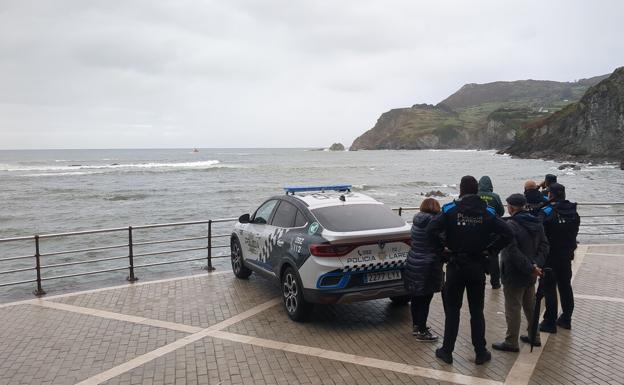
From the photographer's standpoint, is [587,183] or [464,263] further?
[587,183]

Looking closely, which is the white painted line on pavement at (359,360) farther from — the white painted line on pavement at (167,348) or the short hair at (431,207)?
the short hair at (431,207)

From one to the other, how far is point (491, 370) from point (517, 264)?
1.16m

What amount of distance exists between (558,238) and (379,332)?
2.51 metres

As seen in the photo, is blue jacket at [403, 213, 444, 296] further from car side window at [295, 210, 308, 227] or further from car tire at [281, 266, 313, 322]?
car side window at [295, 210, 308, 227]

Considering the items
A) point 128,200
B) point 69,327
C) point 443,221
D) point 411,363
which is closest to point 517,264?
point 443,221

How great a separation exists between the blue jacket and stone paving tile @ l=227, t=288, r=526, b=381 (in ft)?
2.43

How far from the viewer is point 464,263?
4.88 meters

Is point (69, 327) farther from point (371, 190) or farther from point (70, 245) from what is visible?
point (371, 190)

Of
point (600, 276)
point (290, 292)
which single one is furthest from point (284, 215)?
point (600, 276)

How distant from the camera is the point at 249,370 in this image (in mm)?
5105

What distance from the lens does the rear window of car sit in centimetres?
638

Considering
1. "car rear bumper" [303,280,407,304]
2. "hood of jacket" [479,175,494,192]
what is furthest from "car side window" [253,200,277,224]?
"hood of jacket" [479,175,494,192]

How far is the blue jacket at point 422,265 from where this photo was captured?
17.9 feet

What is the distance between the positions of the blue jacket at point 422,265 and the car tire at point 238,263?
384cm
